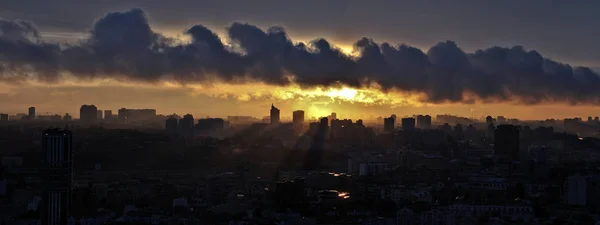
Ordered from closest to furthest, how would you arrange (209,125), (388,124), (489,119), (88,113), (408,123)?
1. (88,113)
2. (209,125)
3. (408,123)
4. (388,124)
5. (489,119)

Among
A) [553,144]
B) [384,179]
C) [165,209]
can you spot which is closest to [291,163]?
[384,179]

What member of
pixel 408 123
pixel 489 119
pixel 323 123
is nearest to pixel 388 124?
pixel 408 123

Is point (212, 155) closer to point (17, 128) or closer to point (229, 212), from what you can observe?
point (17, 128)

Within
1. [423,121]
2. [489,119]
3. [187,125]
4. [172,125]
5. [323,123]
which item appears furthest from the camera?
[423,121]

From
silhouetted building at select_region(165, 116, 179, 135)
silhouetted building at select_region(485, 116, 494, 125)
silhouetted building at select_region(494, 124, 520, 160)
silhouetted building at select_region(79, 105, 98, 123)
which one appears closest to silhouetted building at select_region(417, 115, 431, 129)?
silhouetted building at select_region(485, 116, 494, 125)

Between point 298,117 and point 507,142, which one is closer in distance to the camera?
point 507,142

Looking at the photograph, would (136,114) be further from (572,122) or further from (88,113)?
(572,122)
